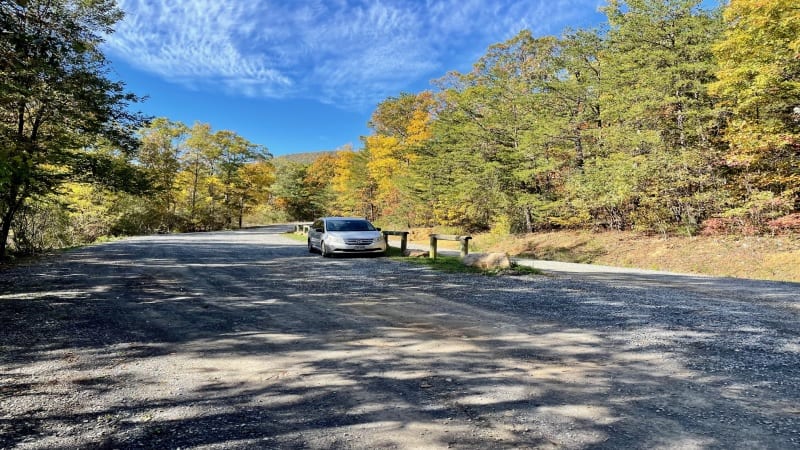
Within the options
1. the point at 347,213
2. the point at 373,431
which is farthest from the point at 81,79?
the point at 347,213

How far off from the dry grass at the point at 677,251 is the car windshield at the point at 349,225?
8.43m

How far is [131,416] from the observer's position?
9.39 feet

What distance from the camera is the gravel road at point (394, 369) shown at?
104 inches

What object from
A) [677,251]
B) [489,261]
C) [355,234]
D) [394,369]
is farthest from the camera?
[677,251]

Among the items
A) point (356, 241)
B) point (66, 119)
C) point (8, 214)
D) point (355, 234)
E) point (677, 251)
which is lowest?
point (677, 251)

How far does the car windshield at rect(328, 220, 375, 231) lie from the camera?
14695 millimetres

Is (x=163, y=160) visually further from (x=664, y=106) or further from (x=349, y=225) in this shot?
(x=664, y=106)

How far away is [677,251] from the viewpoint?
15312 millimetres

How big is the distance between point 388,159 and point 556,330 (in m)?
28.1

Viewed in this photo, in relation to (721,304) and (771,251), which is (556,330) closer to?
(721,304)

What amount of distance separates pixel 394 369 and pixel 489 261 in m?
7.08

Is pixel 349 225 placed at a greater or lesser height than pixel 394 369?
greater

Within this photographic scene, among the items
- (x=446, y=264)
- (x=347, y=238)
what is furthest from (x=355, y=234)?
(x=446, y=264)

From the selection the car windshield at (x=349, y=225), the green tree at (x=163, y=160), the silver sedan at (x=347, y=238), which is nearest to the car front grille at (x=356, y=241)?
the silver sedan at (x=347, y=238)
